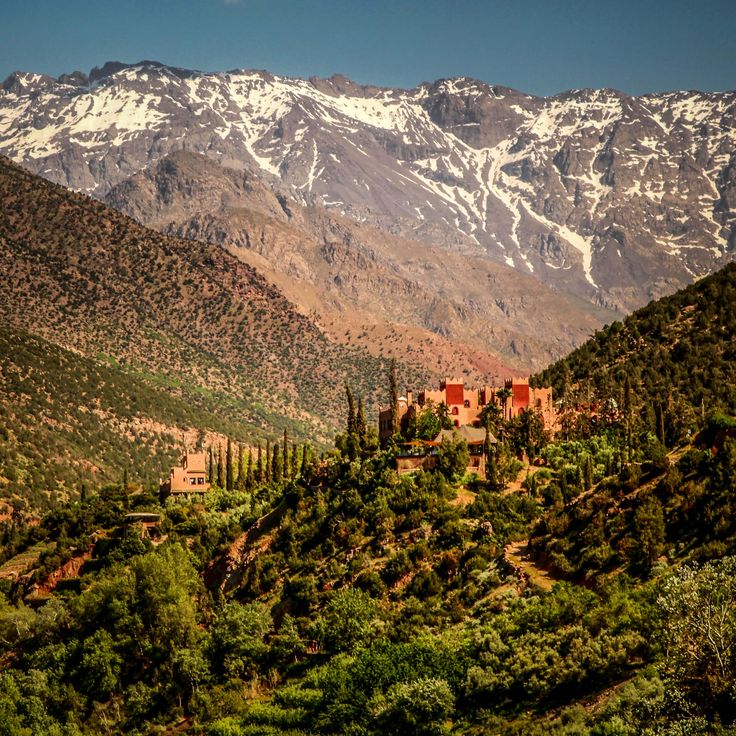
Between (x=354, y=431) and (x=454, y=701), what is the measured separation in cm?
4007

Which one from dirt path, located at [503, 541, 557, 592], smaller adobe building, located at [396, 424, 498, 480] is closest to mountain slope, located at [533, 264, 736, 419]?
smaller adobe building, located at [396, 424, 498, 480]

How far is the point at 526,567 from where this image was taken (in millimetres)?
70438

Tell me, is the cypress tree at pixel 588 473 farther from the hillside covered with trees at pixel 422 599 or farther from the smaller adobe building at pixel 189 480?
the smaller adobe building at pixel 189 480

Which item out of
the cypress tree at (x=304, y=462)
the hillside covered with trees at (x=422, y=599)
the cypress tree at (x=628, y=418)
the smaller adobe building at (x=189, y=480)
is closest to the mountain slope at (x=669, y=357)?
the hillside covered with trees at (x=422, y=599)

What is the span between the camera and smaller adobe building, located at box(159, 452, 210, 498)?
109 m

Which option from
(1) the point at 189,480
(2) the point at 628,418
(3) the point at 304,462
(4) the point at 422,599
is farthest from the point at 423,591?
(1) the point at 189,480

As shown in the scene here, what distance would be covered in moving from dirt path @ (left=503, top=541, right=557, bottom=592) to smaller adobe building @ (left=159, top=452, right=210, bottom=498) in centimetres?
4156

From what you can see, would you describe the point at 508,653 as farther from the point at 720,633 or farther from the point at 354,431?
the point at 354,431

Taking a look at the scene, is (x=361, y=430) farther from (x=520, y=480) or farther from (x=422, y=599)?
(x=422, y=599)

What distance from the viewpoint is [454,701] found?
60281mm

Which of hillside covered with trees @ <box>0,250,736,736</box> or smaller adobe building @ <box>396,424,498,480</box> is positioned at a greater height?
smaller adobe building @ <box>396,424,498,480</box>

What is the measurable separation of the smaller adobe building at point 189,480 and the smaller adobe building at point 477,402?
1926 centimetres

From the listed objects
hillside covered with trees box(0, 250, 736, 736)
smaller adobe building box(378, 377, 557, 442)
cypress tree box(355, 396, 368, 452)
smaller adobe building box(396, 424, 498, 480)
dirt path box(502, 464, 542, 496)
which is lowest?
hillside covered with trees box(0, 250, 736, 736)

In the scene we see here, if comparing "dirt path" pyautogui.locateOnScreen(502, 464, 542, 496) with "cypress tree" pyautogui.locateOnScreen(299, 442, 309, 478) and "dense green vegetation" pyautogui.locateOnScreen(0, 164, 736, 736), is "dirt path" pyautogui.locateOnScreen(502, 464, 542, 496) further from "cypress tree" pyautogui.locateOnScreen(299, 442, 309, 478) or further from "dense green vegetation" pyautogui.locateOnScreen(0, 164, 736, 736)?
"cypress tree" pyautogui.locateOnScreen(299, 442, 309, 478)
